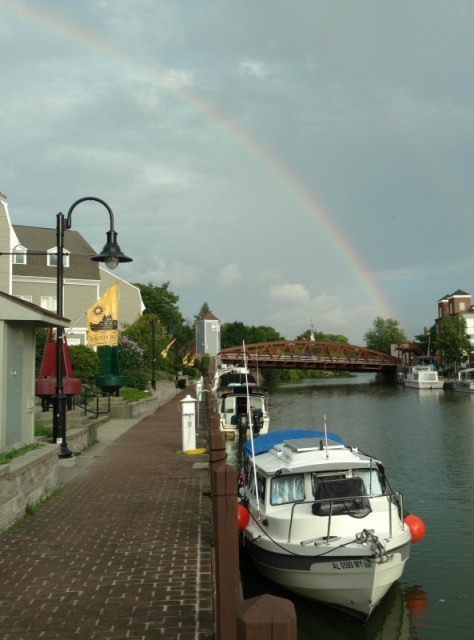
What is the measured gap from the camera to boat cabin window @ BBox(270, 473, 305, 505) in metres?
11.7

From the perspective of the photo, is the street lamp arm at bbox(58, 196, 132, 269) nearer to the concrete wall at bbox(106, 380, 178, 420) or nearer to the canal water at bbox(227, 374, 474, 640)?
the canal water at bbox(227, 374, 474, 640)

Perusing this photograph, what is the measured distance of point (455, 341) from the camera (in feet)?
332

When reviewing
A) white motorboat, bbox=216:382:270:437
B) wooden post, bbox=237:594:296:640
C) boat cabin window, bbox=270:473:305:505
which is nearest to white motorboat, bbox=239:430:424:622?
boat cabin window, bbox=270:473:305:505

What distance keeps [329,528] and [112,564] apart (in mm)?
3671

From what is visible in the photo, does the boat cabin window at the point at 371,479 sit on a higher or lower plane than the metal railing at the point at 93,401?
lower

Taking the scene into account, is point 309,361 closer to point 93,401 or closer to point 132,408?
point 132,408

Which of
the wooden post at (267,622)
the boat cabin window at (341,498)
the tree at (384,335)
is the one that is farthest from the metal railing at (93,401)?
the tree at (384,335)

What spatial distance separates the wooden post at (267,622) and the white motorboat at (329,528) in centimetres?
775

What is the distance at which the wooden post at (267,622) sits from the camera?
267 centimetres

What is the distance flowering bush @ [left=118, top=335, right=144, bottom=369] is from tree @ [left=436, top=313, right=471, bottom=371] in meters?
66.5

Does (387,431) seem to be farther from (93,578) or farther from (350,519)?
(93,578)

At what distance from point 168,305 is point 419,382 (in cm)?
3561

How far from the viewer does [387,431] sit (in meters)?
38.2

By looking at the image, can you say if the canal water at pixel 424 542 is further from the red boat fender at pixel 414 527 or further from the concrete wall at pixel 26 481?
the concrete wall at pixel 26 481
